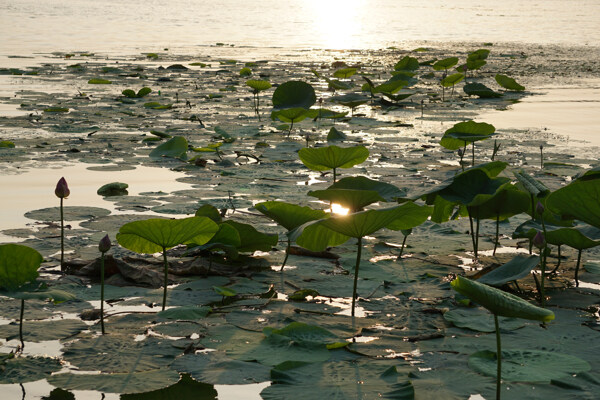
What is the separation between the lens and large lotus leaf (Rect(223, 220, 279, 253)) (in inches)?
116

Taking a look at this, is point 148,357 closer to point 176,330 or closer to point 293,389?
point 176,330

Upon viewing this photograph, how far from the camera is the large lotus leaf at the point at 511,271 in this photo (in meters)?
2.36

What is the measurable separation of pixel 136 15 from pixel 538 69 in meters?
18.5

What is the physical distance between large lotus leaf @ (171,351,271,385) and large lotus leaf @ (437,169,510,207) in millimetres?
1216

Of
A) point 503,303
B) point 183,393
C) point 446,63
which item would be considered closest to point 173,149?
point 183,393

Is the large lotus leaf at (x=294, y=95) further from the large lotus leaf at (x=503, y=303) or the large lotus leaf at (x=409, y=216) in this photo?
the large lotus leaf at (x=503, y=303)

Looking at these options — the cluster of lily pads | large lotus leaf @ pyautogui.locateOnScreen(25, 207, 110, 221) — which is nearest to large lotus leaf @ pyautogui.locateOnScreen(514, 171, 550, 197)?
the cluster of lily pads

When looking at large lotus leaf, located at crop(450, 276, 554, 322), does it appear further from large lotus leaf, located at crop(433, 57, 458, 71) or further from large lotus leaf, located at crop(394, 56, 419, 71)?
large lotus leaf, located at crop(394, 56, 419, 71)

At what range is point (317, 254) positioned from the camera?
10.7 feet

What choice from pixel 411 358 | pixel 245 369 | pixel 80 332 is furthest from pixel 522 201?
pixel 80 332

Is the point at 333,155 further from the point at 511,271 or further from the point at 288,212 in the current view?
the point at 511,271

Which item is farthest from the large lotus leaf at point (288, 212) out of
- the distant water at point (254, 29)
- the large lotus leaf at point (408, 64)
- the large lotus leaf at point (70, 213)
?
the distant water at point (254, 29)

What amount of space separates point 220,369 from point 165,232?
0.53 m

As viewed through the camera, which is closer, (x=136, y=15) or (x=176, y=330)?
(x=176, y=330)
